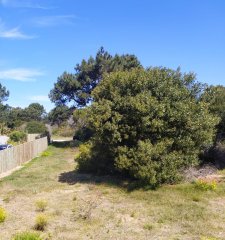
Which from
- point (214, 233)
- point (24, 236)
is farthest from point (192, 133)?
point (24, 236)

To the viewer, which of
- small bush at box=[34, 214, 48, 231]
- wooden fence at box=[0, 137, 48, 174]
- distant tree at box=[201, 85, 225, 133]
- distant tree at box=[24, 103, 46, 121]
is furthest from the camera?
distant tree at box=[24, 103, 46, 121]

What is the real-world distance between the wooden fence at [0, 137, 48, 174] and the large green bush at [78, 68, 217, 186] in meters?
6.80

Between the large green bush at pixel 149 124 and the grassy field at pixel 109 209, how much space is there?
1.08 m

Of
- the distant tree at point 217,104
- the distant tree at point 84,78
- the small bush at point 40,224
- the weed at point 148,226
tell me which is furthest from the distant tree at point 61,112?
the weed at point 148,226

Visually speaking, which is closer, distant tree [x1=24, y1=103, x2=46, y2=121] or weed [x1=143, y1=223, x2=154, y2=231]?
weed [x1=143, y1=223, x2=154, y2=231]

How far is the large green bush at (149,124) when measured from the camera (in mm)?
15969

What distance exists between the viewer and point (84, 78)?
144 ft

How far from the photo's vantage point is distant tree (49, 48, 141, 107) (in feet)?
142

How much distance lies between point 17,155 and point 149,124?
11792 mm

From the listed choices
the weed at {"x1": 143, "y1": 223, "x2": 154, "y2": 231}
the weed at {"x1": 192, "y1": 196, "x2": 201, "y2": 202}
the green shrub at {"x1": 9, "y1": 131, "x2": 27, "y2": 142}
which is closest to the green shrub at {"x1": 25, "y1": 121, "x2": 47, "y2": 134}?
the green shrub at {"x1": 9, "y1": 131, "x2": 27, "y2": 142}

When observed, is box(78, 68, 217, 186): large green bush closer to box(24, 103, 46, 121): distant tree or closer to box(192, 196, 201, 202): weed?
box(192, 196, 201, 202): weed

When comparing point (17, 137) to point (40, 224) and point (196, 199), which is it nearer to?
point (196, 199)

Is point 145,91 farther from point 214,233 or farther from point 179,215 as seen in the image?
point 214,233

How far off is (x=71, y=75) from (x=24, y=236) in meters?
36.1
